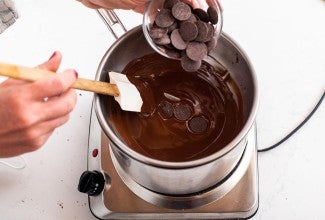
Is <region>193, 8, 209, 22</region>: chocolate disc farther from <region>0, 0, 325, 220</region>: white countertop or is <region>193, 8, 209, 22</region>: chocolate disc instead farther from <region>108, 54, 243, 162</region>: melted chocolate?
<region>0, 0, 325, 220</region>: white countertop

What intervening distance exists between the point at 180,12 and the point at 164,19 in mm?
30

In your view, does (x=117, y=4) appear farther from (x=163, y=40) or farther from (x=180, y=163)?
(x=180, y=163)

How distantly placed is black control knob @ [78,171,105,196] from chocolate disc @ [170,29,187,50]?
11.3 inches

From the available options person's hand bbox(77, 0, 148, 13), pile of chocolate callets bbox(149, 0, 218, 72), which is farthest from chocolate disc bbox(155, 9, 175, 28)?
person's hand bbox(77, 0, 148, 13)

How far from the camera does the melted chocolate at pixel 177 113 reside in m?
0.74

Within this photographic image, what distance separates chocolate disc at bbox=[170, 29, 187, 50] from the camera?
2.32 ft

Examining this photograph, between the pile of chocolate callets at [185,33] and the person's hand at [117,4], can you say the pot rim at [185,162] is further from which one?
the person's hand at [117,4]

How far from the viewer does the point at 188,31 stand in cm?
70

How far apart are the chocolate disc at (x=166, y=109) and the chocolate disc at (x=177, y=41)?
134 millimetres

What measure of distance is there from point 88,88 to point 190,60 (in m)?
0.19

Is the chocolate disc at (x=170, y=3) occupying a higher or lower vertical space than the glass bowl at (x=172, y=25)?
higher

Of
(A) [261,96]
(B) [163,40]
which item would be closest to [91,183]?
(B) [163,40]

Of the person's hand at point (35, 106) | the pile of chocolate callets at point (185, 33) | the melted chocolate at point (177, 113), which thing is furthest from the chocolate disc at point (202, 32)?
the person's hand at point (35, 106)

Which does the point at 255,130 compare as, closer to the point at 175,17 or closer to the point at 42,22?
the point at 175,17
